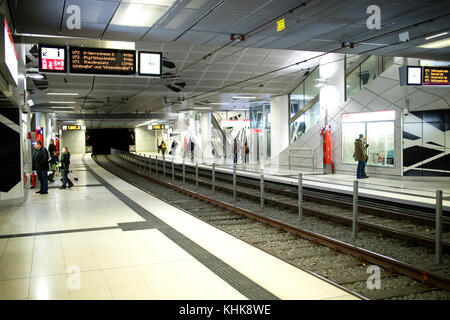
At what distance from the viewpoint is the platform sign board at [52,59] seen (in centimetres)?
985

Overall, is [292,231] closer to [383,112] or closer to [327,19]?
[327,19]

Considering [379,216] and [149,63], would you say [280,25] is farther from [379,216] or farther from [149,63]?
[379,216]

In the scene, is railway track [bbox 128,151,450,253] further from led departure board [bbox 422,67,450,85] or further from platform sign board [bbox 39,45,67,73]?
platform sign board [bbox 39,45,67,73]


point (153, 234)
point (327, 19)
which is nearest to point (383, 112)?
point (327, 19)

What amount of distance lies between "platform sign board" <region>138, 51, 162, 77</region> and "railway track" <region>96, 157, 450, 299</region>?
13.1ft

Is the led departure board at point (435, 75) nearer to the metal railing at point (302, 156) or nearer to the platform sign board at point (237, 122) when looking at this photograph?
the metal railing at point (302, 156)

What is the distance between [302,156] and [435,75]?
29.6ft

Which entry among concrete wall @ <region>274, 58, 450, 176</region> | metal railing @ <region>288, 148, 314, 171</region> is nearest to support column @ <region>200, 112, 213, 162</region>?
metal railing @ <region>288, 148, 314, 171</region>

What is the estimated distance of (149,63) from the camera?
1095 cm

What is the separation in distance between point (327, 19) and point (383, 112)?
8493 millimetres

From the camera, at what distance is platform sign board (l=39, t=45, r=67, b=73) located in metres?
9.85

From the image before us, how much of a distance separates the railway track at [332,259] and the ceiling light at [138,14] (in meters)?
4.65

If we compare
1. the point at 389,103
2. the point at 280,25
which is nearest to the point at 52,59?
the point at 280,25

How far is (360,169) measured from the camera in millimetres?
15539
